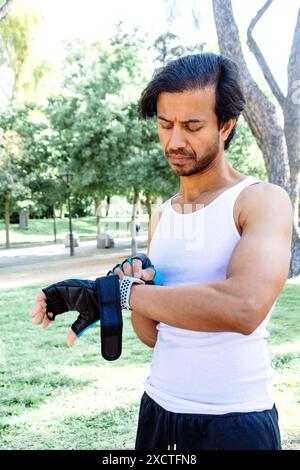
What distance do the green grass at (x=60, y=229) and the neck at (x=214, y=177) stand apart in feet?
84.5

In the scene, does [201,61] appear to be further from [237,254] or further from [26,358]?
[26,358]

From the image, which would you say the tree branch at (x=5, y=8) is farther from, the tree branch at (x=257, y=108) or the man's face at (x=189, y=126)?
the man's face at (x=189, y=126)

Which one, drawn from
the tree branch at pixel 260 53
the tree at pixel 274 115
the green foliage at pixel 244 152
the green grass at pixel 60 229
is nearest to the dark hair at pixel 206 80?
the tree at pixel 274 115

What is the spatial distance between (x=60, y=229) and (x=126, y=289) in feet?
122

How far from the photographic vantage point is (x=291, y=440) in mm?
3885

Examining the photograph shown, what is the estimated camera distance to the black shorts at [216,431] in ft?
5.20

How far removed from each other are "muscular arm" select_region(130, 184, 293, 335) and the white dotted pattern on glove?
0.02 m

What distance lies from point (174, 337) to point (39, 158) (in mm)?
22884

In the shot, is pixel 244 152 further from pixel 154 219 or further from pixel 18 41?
pixel 154 219

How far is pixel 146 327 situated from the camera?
6.24 feet

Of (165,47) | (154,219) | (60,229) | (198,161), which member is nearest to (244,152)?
(165,47)
